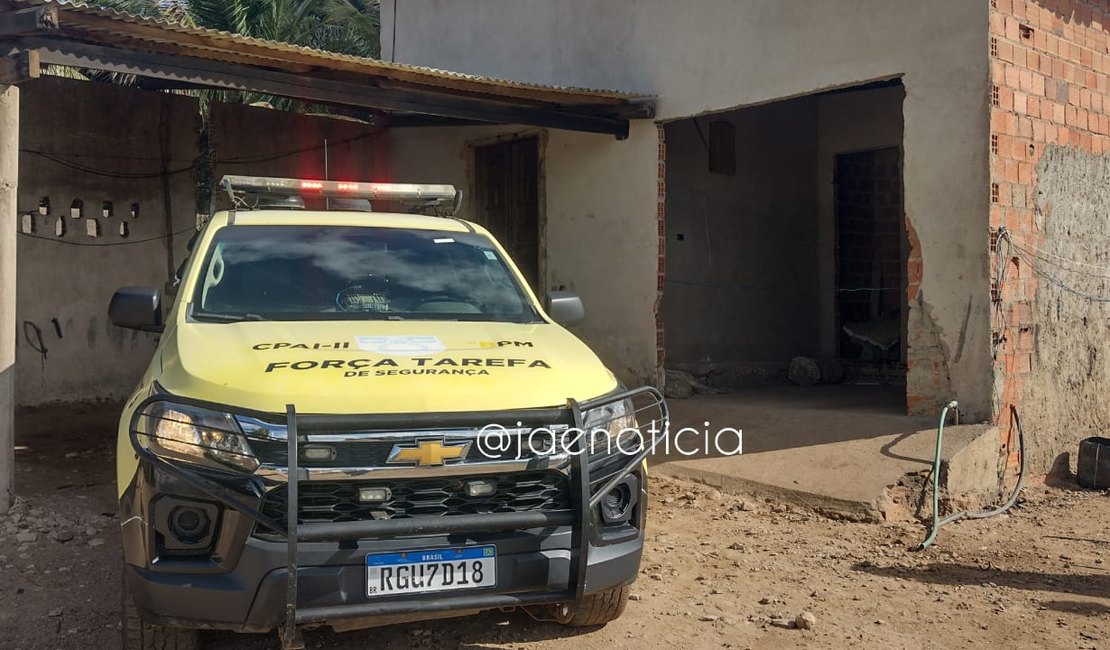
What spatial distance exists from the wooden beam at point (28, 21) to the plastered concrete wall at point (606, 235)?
5.61m

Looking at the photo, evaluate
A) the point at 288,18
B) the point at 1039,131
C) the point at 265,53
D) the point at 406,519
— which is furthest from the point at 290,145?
the point at 288,18

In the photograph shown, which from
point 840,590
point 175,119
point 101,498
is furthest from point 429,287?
point 175,119

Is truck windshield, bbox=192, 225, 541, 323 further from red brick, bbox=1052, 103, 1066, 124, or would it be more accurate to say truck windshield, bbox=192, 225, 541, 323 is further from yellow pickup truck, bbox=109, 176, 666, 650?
red brick, bbox=1052, 103, 1066, 124

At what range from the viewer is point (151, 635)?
325 centimetres

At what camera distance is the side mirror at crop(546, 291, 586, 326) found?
459 centimetres

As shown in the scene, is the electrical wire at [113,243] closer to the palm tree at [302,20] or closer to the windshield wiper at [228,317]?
the windshield wiper at [228,317]

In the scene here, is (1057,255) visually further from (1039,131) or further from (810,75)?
(810,75)

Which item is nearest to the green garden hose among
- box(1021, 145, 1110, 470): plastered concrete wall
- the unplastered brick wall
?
the unplastered brick wall

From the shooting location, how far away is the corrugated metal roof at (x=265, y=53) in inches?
242

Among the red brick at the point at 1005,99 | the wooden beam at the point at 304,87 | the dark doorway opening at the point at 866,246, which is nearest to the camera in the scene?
the wooden beam at the point at 304,87

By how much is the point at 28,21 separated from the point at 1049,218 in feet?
24.5

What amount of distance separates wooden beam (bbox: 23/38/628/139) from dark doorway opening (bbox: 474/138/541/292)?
1.67 meters

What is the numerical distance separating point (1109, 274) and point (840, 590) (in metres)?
5.17

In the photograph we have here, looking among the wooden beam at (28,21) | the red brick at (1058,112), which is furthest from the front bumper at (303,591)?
the red brick at (1058,112)
